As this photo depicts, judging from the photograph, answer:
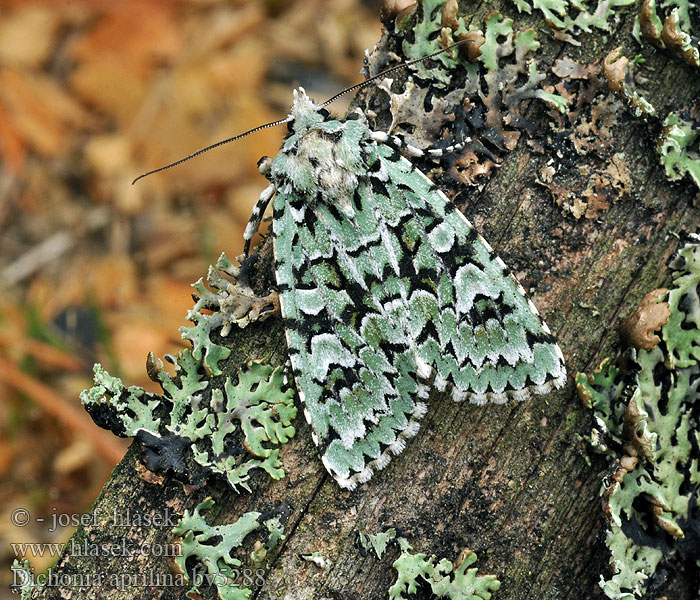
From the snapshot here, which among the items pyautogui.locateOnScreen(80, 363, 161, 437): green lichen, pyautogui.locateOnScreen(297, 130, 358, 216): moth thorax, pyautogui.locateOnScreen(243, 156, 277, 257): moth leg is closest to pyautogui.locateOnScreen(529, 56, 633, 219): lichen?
pyautogui.locateOnScreen(297, 130, 358, 216): moth thorax

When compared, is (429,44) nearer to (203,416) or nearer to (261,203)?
(261,203)

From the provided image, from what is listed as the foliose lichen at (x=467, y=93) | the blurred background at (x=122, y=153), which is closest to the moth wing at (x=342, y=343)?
the foliose lichen at (x=467, y=93)

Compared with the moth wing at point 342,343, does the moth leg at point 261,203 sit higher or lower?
higher

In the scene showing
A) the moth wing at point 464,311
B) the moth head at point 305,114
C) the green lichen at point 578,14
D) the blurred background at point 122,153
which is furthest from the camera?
the blurred background at point 122,153

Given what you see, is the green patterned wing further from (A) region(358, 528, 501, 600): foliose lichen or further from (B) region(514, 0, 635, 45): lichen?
(B) region(514, 0, 635, 45): lichen

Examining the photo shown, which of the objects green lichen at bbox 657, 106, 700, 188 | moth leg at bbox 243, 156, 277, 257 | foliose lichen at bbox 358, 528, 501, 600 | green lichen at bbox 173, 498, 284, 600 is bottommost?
foliose lichen at bbox 358, 528, 501, 600

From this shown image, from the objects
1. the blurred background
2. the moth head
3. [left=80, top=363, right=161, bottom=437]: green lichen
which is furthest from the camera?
the blurred background

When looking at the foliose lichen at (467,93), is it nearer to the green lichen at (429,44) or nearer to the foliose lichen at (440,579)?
the green lichen at (429,44)

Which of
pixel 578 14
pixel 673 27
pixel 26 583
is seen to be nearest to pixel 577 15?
pixel 578 14
